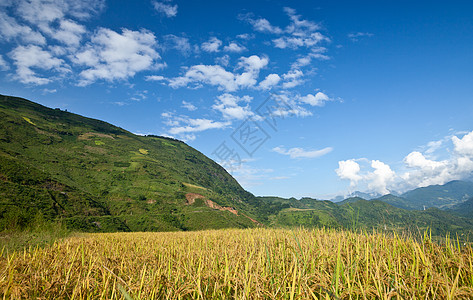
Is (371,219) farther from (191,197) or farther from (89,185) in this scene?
(191,197)

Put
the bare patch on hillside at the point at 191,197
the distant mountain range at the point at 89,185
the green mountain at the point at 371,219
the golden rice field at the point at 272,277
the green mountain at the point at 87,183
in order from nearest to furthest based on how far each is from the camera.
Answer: the golden rice field at the point at 272,277 → the green mountain at the point at 371,219 → the distant mountain range at the point at 89,185 → the green mountain at the point at 87,183 → the bare patch on hillside at the point at 191,197

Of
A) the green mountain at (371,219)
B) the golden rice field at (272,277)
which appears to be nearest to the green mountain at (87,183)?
the golden rice field at (272,277)

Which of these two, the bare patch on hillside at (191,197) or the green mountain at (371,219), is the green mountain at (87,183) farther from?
the green mountain at (371,219)

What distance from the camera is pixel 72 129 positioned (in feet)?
349

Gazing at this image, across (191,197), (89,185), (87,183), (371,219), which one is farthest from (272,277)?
(191,197)

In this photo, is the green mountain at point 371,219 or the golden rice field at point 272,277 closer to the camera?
the golden rice field at point 272,277

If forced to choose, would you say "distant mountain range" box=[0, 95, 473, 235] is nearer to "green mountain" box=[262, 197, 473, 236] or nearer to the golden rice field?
"green mountain" box=[262, 197, 473, 236]

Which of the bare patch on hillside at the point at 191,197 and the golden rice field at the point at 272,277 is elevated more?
the golden rice field at the point at 272,277

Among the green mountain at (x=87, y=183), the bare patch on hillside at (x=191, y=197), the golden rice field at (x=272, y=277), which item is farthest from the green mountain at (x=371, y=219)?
the bare patch on hillside at (x=191, y=197)

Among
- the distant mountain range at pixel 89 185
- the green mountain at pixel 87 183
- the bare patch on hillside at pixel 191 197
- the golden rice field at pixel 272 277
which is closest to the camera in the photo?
the golden rice field at pixel 272 277

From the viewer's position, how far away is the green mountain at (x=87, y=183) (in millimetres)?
40188

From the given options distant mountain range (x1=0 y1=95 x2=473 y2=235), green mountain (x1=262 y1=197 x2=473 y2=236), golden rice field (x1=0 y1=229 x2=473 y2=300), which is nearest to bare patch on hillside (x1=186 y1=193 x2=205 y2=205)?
distant mountain range (x1=0 y1=95 x2=473 y2=235)

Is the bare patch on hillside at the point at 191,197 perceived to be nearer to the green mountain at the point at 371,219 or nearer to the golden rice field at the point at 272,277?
the green mountain at the point at 371,219

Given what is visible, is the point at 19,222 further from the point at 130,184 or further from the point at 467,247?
the point at 130,184
